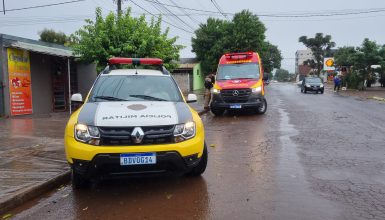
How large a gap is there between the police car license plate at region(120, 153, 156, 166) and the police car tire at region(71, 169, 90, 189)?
0.90m

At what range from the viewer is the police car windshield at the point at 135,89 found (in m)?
6.18

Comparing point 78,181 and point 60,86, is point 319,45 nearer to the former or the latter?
point 60,86

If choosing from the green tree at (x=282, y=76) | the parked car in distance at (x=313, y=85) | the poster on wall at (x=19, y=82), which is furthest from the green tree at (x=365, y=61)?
the green tree at (x=282, y=76)

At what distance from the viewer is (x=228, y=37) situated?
136 feet

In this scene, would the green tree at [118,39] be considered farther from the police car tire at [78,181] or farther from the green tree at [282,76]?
the green tree at [282,76]

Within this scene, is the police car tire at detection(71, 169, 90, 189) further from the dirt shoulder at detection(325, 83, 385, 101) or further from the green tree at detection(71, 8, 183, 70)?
the dirt shoulder at detection(325, 83, 385, 101)

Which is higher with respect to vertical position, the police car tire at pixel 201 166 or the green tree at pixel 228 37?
the green tree at pixel 228 37

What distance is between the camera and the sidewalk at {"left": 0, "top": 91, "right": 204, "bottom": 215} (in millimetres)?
5414

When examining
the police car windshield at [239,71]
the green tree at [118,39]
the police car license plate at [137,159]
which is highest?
the green tree at [118,39]

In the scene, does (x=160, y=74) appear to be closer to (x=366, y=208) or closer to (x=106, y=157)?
(x=106, y=157)

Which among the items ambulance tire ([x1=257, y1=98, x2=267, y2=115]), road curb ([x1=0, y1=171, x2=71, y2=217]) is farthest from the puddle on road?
ambulance tire ([x1=257, y1=98, x2=267, y2=115])

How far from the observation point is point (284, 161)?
7332 mm

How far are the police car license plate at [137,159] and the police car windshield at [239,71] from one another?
38.1ft

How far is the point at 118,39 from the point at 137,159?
10849 millimetres
